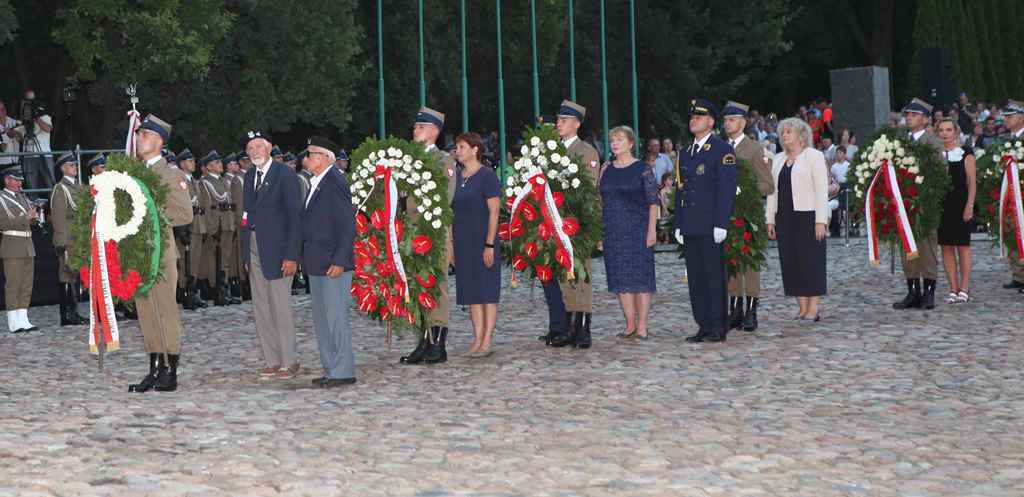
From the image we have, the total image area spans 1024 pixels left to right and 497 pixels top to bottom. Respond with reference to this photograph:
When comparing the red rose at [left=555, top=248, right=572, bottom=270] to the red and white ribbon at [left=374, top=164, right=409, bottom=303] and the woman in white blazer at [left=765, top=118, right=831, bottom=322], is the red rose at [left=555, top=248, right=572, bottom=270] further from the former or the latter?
the woman in white blazer at [left=765, top=118, right=831, bottom=322]

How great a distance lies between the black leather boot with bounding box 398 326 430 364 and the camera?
13.9m

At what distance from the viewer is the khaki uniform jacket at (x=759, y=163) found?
15484 mm

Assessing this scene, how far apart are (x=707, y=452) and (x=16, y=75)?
101 ft

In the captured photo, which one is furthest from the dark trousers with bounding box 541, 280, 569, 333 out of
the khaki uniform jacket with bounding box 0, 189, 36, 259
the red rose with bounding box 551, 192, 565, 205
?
the khaki uniform jacket with bounding box 0, 189, 36, 259

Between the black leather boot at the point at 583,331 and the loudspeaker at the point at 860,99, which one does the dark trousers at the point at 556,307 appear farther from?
the loudspeaker at the point at 860,99

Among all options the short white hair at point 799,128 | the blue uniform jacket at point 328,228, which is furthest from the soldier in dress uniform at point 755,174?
the blue uniform jacket at point 328,228

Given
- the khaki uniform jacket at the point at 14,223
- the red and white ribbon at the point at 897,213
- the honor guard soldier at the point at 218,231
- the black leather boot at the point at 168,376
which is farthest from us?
the honor guard soldier at the point at 218,231

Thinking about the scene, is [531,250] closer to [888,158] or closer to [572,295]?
[572,295]

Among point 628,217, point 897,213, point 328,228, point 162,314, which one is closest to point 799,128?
point 897,213

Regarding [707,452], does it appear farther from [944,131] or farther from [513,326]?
[944,131]

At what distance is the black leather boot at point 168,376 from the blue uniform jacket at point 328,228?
1.19 meters

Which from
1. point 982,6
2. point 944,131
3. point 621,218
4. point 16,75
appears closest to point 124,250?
point 621,218

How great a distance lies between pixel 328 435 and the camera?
33.4 feet

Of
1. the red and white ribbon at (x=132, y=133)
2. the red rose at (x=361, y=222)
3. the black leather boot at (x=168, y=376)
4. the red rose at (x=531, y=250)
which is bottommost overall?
the black leather boot at (x=168, y=376)
